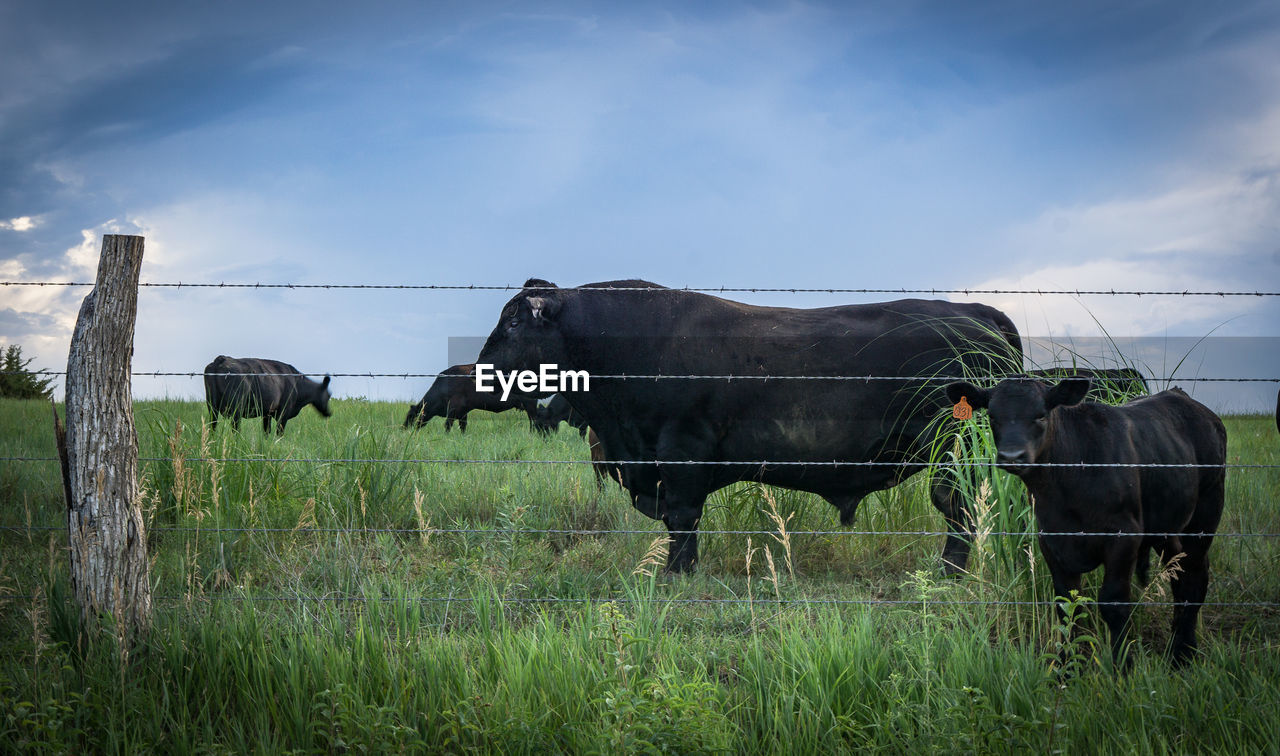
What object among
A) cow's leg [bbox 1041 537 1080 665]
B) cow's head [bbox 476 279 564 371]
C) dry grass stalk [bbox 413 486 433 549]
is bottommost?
cow's leg [bbox 1041 537 1080 665]

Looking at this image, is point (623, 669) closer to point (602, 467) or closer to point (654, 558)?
point (654, 558)

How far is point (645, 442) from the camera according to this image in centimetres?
670

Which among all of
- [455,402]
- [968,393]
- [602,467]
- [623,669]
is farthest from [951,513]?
[455,402]

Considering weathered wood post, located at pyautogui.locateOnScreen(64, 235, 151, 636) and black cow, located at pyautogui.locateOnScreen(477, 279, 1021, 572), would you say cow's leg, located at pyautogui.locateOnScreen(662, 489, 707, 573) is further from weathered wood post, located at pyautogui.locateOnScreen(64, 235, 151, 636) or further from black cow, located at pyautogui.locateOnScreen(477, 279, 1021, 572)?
weathered wood post, located at pyautogui.locateOnScreen(64, 235, 151, 636)

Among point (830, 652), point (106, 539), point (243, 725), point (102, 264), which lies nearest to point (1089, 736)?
point (830, 652)

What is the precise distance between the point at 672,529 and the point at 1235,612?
11.8ft

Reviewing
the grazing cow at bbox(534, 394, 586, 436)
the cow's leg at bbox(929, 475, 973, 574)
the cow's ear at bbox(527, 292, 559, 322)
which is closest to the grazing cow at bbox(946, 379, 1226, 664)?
the cow's leg at bbox(929, 475, 973, 574)

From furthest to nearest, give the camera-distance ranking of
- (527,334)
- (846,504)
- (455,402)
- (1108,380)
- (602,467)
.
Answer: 1. (455,402)
2. (602,467)
3. (527,334)
4. (846,504)
5. (1108,380)

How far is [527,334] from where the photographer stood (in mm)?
6898

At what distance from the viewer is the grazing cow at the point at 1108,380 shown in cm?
596

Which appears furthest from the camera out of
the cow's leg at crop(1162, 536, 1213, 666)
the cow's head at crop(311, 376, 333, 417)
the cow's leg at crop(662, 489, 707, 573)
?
the cow's head at crop(311, 376, 333, 417)

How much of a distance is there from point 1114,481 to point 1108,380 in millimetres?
1927

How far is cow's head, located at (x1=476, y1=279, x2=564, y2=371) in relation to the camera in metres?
6.78

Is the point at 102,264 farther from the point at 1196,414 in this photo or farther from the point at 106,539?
the point at 1196,414
